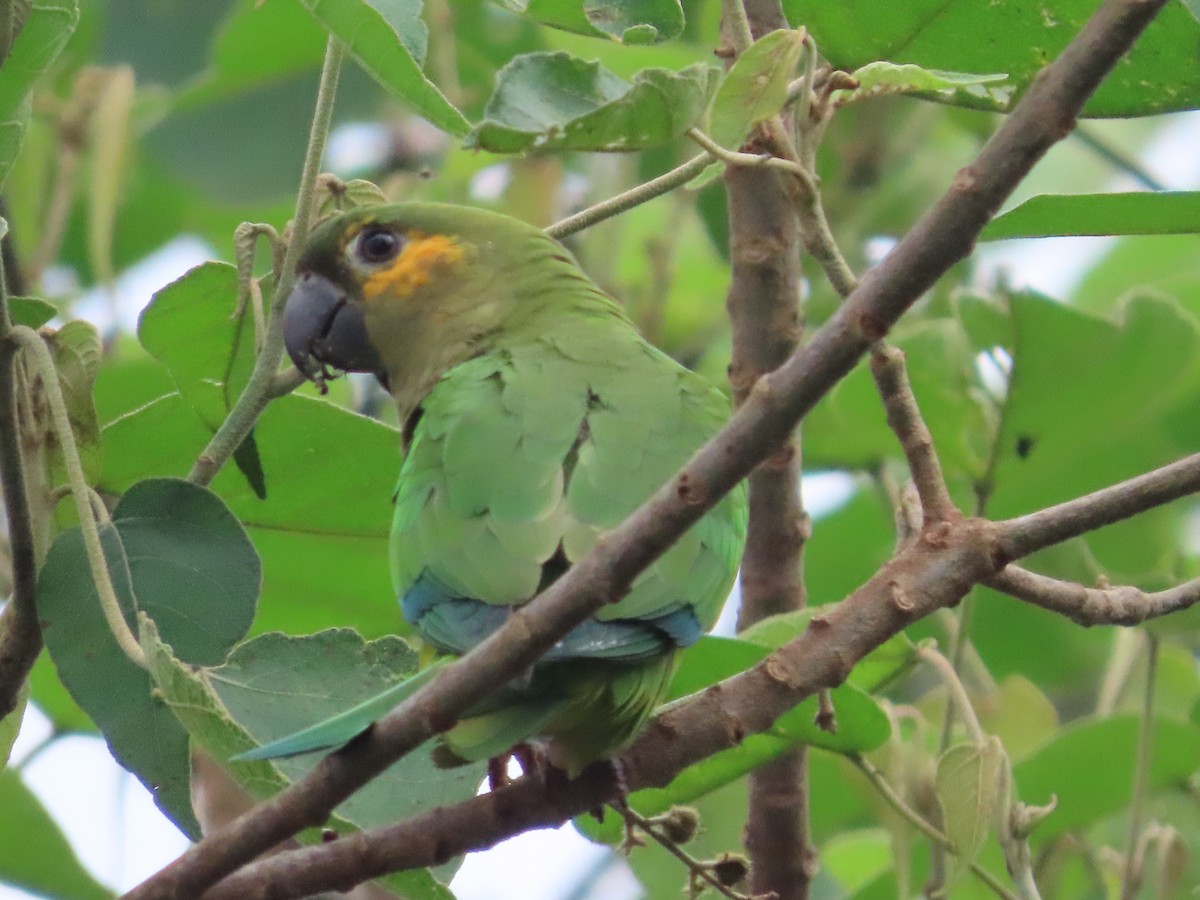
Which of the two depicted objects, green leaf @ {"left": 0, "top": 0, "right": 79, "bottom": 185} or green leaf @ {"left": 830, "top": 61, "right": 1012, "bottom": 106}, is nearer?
green leaf @ {"left": 830, "top": 61, "right": 1012, "bottom": 106}

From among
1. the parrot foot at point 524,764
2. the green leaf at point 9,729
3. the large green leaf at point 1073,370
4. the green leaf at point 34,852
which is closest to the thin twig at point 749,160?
the parrot foot at point 524,764

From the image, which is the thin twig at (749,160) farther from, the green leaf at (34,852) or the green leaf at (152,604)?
the green leaf at (34,852)

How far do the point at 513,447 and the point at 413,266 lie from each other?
828mm

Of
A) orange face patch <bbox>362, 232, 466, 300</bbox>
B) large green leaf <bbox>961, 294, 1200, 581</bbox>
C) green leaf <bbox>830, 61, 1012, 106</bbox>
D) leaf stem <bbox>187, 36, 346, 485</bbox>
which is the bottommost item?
green leaf <bbox>830, 61, 1012, 106</bbox>

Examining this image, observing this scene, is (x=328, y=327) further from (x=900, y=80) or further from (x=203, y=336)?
(x=900, y=80)

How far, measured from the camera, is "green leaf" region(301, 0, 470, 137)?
1.48 m

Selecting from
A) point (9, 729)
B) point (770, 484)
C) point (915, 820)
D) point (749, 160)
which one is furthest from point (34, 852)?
point (749, 160)

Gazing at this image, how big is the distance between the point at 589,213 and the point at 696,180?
0.13m

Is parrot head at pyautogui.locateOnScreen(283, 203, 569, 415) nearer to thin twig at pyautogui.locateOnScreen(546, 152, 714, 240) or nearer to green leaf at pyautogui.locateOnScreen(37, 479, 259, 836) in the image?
thin twig at pyautogui.locateOnScreen(546, 152, 714, 240)

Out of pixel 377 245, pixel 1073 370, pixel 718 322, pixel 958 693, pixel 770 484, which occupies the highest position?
pixel 718 322

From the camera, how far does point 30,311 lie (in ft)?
5.67

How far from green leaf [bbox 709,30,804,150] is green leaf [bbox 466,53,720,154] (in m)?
0.02

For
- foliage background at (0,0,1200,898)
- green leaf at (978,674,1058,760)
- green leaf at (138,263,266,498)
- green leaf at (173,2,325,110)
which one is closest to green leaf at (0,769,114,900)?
foliage background at (0,0,1200,898)

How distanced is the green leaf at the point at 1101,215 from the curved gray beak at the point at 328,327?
123cm
